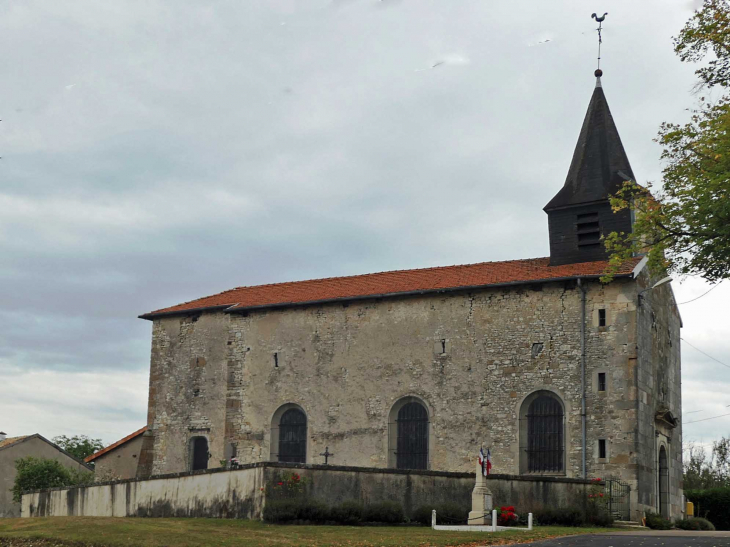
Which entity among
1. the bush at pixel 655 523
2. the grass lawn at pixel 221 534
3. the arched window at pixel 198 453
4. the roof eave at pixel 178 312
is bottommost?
the bush at pixel 655 523

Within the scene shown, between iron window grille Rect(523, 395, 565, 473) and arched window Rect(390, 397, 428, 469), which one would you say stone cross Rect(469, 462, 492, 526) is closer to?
iron window grille Rect(523, 395, 565, 473)

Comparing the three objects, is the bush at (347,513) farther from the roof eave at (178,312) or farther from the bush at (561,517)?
the roof eave at (178,312)

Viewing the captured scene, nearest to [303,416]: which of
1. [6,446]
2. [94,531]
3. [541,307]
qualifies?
[541,307]

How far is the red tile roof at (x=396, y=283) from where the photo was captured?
30031mm

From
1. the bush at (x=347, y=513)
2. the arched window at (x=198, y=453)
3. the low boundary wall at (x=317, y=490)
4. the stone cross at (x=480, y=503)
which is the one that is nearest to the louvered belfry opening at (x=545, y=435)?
the low boundary wall at (x=317, y=490)

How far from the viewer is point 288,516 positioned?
818 inches

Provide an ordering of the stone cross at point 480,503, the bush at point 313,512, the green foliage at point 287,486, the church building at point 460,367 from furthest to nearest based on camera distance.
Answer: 1. the church building at point 460,367
2. the stone cross at point 480,503
3. the green foliage at point 287,486
4. the bush at point 313,512

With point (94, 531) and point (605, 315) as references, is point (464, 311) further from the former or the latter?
point (94, 531)

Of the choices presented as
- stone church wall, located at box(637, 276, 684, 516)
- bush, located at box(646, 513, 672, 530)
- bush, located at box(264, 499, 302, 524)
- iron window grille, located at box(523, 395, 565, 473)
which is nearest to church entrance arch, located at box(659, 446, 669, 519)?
stone church wall, located at box(637, 276, 684, 516)

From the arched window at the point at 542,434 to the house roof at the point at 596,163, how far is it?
7.22 metres

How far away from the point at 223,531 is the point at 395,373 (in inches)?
526

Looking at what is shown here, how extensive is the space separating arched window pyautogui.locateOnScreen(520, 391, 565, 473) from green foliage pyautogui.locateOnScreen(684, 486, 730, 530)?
13.2m

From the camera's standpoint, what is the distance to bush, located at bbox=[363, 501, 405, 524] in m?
22.0

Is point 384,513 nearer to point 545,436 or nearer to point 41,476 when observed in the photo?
point 545,436
